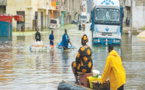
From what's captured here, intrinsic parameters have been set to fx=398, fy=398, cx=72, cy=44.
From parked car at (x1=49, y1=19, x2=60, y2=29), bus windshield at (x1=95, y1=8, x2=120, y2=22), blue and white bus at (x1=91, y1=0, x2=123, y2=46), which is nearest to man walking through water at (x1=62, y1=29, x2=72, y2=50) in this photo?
blue and white bus at (x1=91, y1=0, x2=123, y2=46)

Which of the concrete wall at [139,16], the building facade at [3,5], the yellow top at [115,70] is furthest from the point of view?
the building facade at [3,5]

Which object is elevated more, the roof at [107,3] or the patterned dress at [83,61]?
the roof at [107,3]

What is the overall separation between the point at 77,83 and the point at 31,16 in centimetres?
5369

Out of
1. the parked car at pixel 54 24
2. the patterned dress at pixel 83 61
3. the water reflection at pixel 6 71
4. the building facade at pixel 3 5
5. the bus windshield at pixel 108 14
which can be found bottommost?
the parked car at pixel 54 24

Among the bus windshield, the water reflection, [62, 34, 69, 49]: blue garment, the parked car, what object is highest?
the bus windshield

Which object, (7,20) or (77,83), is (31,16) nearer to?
(7,20)

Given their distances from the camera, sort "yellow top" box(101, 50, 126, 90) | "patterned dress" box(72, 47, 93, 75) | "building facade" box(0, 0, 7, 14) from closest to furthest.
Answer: "yellow top" box(101, 50, 126, 90) < "patterned dress" box(72, 47, 93, 75) < "building facade" box(0, 0, 7, 14)

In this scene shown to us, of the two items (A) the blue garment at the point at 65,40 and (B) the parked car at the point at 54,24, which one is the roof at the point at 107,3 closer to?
(A) the blue garment at the point at 65,40

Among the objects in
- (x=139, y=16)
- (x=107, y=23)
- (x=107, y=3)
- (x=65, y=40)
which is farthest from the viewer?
(x=139, y=16)

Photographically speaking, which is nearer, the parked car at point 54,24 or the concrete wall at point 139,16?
the concrete wall at point 139,16

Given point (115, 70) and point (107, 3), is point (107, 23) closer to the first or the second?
point (107, 3)


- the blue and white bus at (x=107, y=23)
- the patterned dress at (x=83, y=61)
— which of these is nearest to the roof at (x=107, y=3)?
the blue and white bus at (x=107, y=23)

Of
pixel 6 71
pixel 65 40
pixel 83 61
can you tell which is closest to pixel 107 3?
pixel 65 40

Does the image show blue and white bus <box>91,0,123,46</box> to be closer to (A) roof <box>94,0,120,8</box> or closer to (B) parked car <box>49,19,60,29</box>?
(A) roof <box>94,0,120,8</box>
